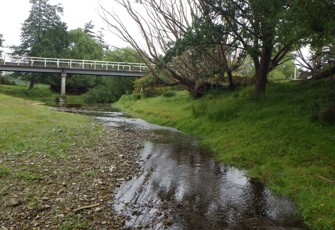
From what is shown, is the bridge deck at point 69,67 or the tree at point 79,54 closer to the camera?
the bridge deck at point 69,67

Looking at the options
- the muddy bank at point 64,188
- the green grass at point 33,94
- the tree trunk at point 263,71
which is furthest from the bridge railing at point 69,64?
the muddy bank at point 64,188

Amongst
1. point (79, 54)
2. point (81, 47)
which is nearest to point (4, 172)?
point (79, 54)

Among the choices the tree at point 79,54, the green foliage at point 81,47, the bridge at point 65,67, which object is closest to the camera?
the bridge at point 65,67

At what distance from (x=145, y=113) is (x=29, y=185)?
80.7 ft

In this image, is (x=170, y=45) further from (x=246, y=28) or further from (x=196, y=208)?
(x=196, y=208)

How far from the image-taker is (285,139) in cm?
1245

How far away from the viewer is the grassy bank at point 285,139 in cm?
816

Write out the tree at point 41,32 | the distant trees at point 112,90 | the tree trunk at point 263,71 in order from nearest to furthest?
1. the tree trunk at point 263,71
2. the distant trees at point 112,90
3. the tree at point 41,32

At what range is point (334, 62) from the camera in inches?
799

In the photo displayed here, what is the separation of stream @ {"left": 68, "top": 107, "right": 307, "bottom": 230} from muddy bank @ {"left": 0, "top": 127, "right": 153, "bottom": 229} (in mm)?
499

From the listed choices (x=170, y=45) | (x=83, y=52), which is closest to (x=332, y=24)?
(x=170, y=45)

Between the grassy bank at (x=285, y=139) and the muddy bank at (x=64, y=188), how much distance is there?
451 cm

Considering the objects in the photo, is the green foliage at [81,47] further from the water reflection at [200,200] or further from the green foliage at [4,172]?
the water reflection at [200,200]

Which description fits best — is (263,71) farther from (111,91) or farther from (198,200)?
(111,91)
